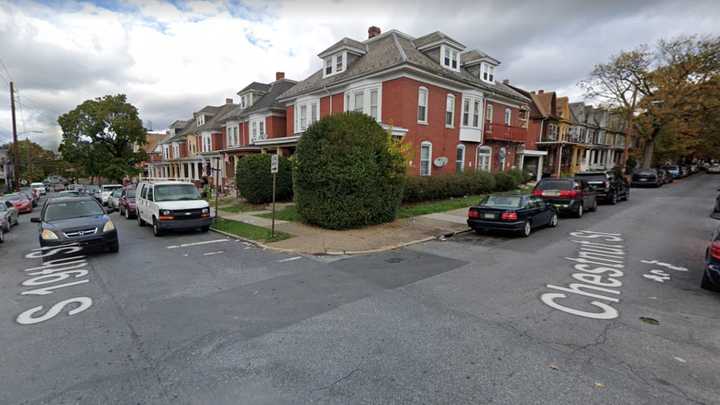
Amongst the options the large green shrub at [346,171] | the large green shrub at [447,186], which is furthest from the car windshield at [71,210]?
the large green shrub at [447,186]

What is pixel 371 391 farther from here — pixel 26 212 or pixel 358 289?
pixel 26 212

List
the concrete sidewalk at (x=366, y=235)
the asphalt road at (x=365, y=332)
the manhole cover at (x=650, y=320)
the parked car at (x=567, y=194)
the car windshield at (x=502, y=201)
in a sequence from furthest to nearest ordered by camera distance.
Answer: the parked car at (x=567, y=194) < the car windshield at (x=502, y=201) < the concrete sidewalk at (x=366, y=235) < the manhole cover at (x=650, y=320) < the asphalt road at (x=365, y=332)

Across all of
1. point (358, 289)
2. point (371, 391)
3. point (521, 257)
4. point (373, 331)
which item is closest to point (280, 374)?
point (371, 391)

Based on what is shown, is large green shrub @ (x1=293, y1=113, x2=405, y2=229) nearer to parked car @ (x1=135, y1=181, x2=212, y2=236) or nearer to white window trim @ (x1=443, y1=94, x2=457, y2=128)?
parked car @ (x1=135, y1=181, x2=212, y2=236)

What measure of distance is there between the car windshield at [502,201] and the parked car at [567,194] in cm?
429

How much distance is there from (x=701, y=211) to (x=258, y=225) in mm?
20533

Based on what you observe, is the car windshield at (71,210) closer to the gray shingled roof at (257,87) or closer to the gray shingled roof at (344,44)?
the gray shingled roof at (344,44)

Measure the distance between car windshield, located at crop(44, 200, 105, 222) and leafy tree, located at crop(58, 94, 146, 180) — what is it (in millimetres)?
37750

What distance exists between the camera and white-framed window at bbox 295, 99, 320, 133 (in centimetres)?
2264

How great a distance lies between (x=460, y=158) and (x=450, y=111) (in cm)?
342

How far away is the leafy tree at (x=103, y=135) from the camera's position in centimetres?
3856

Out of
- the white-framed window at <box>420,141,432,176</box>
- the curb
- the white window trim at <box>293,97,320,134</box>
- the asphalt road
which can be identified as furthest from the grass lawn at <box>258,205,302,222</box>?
the white-framed window at <box>420,141,432,176</box>

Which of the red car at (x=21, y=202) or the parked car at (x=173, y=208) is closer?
the parked car at (x=173, y=208)

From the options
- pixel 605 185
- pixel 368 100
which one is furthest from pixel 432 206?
pixel 605 185
